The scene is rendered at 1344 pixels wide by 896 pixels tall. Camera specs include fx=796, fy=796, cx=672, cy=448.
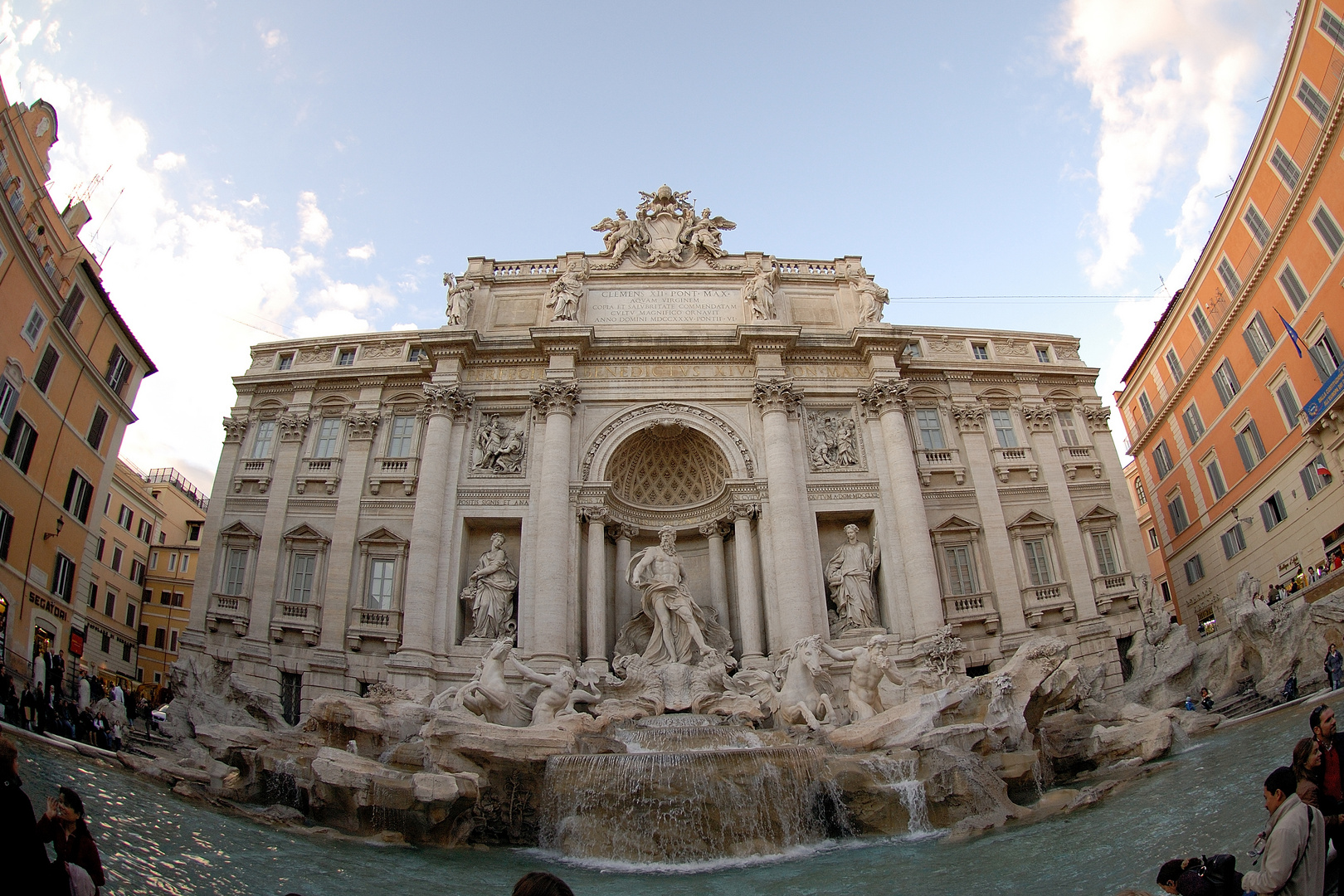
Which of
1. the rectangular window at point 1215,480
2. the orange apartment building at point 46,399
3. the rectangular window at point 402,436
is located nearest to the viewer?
the orange apartment building at point 46,399

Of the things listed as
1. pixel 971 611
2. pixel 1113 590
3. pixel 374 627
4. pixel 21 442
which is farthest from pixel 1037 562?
pixel 21 442

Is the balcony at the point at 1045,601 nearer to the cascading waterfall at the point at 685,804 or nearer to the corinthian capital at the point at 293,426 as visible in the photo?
the cascading waterfall at the point at 685,804

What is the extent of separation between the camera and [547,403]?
956 inches

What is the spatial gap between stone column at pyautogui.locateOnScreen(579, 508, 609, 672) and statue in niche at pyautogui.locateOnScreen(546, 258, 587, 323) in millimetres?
6544

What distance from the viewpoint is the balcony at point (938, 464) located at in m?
25.4

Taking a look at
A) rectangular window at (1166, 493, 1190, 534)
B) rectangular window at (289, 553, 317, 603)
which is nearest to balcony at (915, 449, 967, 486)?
rectangular window at (1166, 493, 1190, 534)

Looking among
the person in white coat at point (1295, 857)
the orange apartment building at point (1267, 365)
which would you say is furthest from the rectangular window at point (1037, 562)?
the person in white coat at point (1295, 857)

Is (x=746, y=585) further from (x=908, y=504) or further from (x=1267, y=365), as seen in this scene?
(x=1267, y=365)

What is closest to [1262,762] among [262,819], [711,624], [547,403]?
Answer: [711,624]

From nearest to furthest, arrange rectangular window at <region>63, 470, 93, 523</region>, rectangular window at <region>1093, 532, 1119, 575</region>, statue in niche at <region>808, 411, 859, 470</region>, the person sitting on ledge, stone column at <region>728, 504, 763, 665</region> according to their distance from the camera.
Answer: the person sitting on ledge → stone column at <region>728, 504, 763, 665</region> → rectangular window at <region>63, 470, 93, 523</region> → statue in niche at <region>808, 411, 859, 470</region> → rectangular window at <region>1093, 532, 1119, 575</region>

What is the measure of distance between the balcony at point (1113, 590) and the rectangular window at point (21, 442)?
30.6m

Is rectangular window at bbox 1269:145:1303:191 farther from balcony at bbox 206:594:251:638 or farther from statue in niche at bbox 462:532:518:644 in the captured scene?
balcony at bbox 206:594:251:638

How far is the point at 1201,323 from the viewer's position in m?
29.3

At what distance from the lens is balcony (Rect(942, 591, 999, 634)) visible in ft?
76.8
